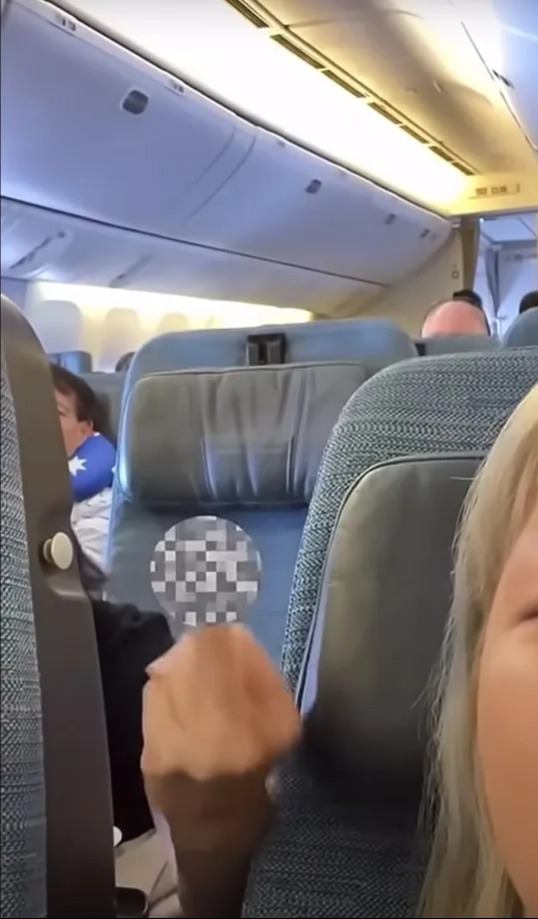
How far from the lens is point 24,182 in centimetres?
179

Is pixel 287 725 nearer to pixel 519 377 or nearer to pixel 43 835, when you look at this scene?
pixel 43 835

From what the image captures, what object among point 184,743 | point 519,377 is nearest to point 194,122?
point 519,377

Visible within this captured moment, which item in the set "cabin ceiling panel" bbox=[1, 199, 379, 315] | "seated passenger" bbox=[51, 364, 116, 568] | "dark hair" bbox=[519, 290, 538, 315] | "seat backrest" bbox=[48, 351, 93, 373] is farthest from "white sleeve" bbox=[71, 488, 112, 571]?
"dark hair" bbox=[519, 290, 538, 315]

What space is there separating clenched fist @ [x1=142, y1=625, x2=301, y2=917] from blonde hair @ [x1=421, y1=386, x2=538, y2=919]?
0.42 ft

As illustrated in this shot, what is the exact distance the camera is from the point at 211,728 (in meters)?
0.73

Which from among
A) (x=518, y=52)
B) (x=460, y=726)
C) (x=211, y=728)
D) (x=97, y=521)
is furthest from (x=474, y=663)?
(x=97, y=521)

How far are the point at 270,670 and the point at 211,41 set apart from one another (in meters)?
0.46

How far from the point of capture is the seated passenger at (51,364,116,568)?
46.0 inches

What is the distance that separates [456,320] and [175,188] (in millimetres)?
504

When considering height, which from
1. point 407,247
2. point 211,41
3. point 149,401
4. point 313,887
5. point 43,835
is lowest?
point 313,887

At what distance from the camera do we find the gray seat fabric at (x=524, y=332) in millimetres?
953

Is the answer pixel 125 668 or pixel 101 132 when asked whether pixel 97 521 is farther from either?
pixel 101 132

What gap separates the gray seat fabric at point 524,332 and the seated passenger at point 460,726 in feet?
0.51

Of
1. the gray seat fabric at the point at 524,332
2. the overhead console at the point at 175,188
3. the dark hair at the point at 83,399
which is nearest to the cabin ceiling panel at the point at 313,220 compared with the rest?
the overhead console at the point at 175,188
